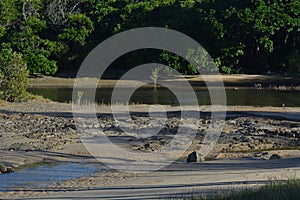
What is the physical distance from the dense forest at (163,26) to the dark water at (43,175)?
3790cm

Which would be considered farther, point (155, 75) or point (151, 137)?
point (155, 75)

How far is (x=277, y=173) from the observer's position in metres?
15.4

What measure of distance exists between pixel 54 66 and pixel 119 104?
82.0ft

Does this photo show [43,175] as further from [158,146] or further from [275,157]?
[275,157]

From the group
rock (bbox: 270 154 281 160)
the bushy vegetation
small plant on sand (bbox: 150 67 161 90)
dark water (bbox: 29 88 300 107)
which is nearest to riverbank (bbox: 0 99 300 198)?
rock (bbox: 270 154 281 160)

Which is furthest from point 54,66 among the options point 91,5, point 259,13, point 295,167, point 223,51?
point 295,167

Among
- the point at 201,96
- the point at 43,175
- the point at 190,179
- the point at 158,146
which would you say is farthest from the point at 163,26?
the point at 190,179

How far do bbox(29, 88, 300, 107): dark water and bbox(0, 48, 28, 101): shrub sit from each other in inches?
144

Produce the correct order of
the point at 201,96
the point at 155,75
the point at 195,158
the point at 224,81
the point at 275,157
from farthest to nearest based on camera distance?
the point at 224,81
the point at 155,75
the point at 201,96
the point at 275,157
the point at 195,158

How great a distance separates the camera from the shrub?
3713 centimetres

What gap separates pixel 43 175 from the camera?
16.8 meters

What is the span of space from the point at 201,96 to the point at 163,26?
751 inches

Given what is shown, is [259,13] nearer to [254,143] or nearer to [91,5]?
[91,5]

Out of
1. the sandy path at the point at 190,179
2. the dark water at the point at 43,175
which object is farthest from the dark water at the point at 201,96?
the dark water at the point at 43,175
